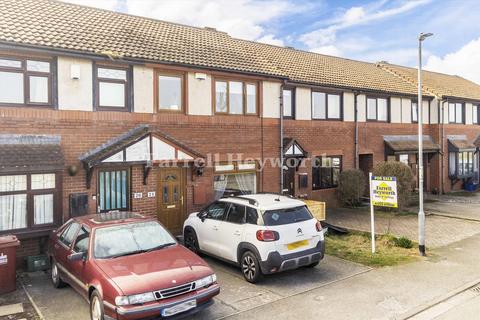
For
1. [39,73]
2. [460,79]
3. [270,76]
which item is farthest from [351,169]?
[460,79]

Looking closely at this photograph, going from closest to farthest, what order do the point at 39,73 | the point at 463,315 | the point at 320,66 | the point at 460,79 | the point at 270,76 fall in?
the point at 463,315
the point at 39,73
the point at 270,76
the point at 320,66
the point at 460,79

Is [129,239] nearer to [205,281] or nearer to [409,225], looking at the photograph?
[205,281]

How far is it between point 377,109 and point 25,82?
14.8 meters

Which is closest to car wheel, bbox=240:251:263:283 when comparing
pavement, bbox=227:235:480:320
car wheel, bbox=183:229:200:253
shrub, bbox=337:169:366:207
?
pavement, bbox=227:235:480:320

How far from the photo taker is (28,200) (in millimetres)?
9180

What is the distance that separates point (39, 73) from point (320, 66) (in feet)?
40.0

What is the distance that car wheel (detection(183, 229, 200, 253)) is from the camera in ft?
32.0

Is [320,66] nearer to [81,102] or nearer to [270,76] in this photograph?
[270,76]

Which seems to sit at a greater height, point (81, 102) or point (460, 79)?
point (460, 79)

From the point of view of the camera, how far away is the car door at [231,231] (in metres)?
8.30

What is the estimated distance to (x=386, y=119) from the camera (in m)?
19.1

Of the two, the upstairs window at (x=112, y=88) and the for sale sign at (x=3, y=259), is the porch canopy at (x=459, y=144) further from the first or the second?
the for sale sign at (x=3, y=259)

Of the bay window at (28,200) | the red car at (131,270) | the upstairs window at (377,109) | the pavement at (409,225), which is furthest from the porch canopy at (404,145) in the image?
the bay window at (28,200)

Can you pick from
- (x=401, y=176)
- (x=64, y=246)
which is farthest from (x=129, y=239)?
(x=401, y=176)
